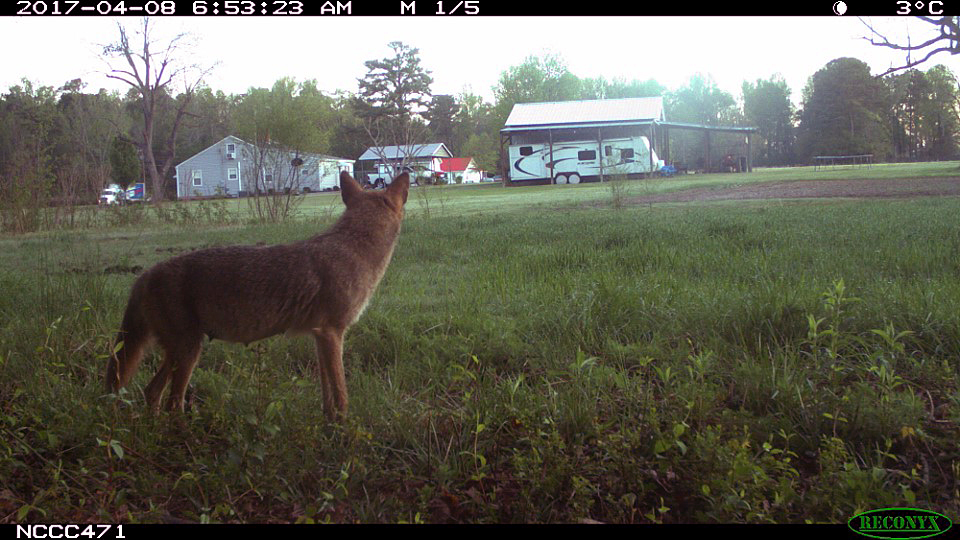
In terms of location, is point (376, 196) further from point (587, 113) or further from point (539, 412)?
point (587, 113)

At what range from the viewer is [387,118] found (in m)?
49.8

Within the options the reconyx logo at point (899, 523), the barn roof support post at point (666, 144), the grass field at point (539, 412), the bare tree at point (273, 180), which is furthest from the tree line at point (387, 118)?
the reconyx logo at point (899, 523)

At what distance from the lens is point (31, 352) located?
4766 mm

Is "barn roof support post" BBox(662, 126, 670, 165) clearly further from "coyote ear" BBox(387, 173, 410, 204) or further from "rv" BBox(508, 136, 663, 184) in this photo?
"coyote ear" BBox(387, 173, 410, 204)

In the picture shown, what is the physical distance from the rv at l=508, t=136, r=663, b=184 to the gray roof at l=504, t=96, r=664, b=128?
165 centimetres

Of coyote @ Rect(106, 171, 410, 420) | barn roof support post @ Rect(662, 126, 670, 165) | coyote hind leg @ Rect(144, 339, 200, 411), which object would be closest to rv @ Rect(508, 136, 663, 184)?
barn roof support post @ Rect(662, 126, 670, 165)

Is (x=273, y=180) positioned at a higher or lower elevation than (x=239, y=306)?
higher

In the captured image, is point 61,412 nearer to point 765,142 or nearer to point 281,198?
point 281,198

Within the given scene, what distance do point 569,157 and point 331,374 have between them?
44410mm

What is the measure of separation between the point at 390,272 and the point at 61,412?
14.1ft

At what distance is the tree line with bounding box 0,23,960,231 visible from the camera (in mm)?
20891

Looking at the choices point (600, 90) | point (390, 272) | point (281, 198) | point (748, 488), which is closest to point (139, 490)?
point (748, 488)

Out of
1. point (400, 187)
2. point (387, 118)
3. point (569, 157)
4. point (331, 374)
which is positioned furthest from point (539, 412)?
point (387, 118)
